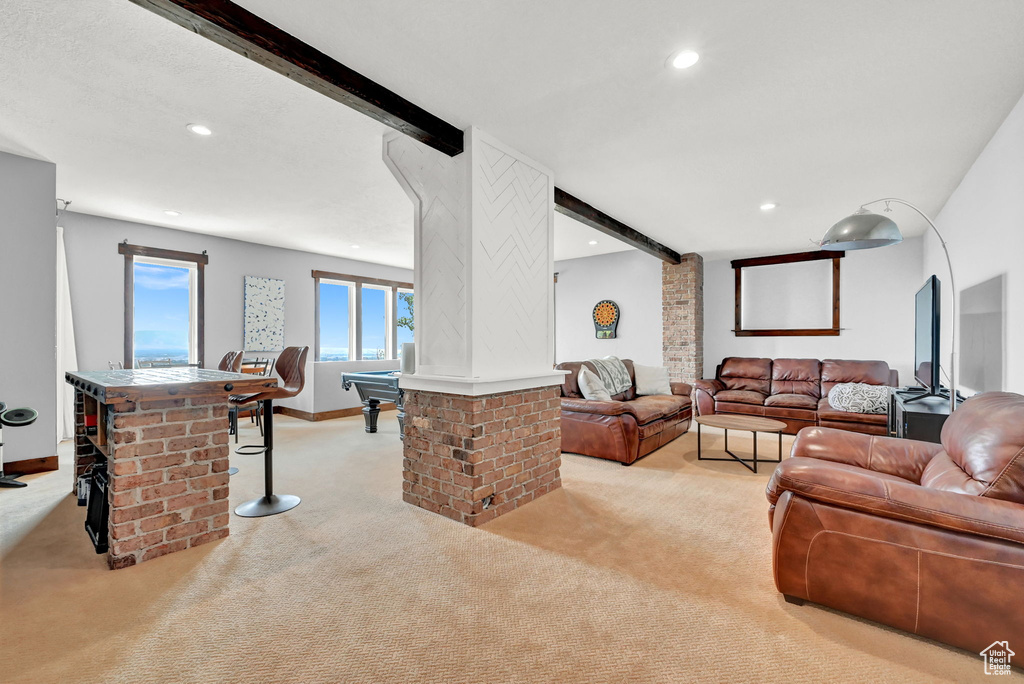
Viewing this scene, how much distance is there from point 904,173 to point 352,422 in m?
6.27

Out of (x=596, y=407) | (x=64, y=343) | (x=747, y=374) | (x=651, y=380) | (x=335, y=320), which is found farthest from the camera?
(x=335, y=320)

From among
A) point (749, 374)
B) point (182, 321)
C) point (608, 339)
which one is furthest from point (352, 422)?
point (749, 374)

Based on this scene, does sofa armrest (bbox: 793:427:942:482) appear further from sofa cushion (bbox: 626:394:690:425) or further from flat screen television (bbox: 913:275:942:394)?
flat screen television (bbox: 913:275:942:394)

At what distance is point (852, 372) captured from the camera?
5637 mm

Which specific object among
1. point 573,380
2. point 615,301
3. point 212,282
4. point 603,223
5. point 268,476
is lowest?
point 268,476

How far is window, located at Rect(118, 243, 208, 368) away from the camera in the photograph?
17.1 ft

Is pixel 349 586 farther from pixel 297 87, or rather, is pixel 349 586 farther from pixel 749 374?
pixel 749 374

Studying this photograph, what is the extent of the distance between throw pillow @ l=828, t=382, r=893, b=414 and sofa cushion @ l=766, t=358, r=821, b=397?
57cm

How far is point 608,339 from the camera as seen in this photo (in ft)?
23.6

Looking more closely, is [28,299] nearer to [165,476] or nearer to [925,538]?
[165,476]

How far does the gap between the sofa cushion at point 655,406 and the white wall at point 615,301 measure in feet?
5.95

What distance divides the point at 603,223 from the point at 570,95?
229 cm

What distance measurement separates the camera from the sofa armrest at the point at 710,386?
20.3 ft

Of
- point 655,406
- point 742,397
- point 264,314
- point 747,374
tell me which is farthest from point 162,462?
point 747,374
